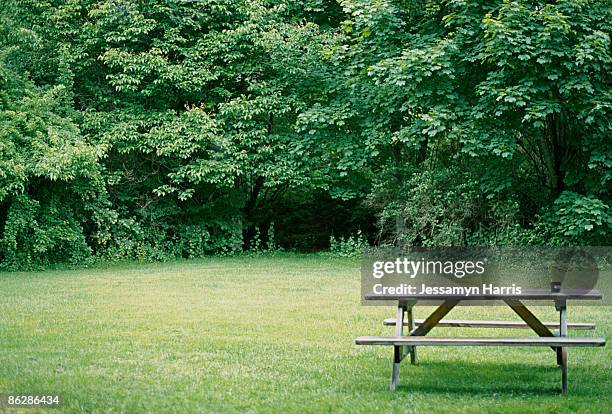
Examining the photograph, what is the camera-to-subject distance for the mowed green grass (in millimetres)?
6391

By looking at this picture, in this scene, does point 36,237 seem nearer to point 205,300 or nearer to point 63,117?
point 63,117

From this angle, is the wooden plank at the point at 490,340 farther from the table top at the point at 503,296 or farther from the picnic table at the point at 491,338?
the table top at the point at 503,296

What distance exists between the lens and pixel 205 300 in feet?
42.4

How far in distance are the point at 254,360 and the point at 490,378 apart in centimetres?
217

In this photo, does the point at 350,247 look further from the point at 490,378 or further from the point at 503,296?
the point at 503,296

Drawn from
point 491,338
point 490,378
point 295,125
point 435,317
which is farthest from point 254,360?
point 295,125

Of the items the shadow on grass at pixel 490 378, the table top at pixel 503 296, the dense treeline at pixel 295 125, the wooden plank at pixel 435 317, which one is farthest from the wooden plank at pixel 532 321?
the dense treeline at pixel 295 125

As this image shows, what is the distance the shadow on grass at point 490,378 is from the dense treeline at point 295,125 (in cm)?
932

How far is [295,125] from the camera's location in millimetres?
21906

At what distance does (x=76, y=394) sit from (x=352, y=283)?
→ 31.2 ft

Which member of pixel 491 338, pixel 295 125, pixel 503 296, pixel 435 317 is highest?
pixel 295 125

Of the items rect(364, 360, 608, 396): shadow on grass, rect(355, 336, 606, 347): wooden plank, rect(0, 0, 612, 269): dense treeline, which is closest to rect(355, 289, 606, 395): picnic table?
rect(355, 336, 606, 347): wooden plank

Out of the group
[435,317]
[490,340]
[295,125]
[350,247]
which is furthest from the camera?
[350,247]

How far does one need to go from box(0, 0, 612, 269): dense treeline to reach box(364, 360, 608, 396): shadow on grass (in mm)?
9315
